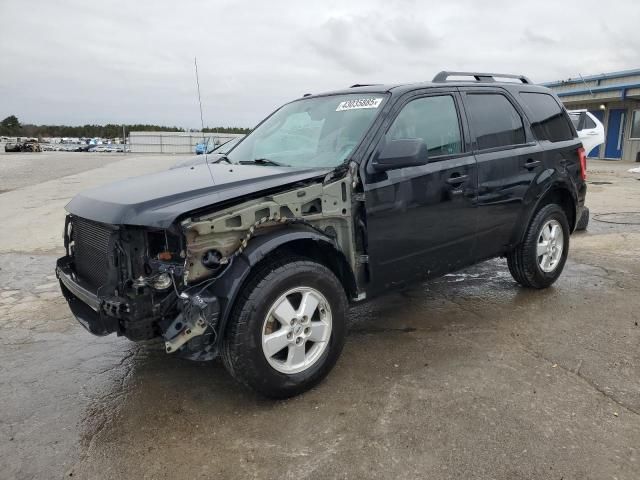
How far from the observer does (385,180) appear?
348 cm

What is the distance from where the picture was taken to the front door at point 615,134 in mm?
23578

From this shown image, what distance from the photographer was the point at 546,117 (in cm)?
495

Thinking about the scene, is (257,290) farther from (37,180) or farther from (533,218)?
(37,180)

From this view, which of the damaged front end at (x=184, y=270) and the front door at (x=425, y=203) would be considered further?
the front door at (x=425, y=203)

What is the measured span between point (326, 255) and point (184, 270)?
38.5 inches

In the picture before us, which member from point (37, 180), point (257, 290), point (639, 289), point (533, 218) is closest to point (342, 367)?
point (257, 290)

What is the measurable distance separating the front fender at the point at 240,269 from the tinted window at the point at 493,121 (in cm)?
209

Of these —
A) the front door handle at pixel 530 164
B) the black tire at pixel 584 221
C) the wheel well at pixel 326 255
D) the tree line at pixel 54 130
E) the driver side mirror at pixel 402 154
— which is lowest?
the black tire at pixel 584 221

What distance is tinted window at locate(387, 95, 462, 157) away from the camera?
3.75 metres

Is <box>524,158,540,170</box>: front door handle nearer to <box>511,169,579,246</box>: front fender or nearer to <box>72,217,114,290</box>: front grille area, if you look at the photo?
<box>511,169,579,246</box>: front fender

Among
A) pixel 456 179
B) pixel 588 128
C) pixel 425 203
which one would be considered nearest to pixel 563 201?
pixel 456 179

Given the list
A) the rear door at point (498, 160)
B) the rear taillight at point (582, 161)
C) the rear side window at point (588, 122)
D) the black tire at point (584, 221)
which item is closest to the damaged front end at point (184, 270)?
the rear door at point (498, 160)

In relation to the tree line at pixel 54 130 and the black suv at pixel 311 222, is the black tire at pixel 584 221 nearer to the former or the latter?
the black suv at pixel 311 222

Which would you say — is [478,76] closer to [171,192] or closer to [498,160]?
[498,160]
